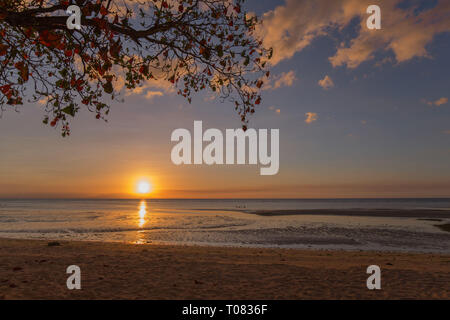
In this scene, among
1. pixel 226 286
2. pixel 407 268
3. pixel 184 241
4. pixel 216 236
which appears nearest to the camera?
pixel 226 286

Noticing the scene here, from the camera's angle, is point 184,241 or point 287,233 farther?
point 287,233

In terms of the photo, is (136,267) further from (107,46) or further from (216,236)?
(216,236)

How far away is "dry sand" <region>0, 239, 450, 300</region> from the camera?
7906mm

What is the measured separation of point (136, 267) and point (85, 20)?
841 centimetres

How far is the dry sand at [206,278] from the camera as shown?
7.91 meters

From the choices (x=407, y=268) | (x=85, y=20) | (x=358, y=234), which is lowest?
(x=358, y=234)

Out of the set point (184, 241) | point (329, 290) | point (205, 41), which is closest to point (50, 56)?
point (205, 41)

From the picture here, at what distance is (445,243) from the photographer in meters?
22.0

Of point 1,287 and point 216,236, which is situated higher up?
point 1,287

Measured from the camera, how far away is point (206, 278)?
950 centimetres

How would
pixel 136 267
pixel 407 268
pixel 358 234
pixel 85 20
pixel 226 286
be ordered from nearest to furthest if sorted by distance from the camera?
1. pixel 85 20
2. pixel 226 286
3. pixel 136 267
4. pixel 407 268
5. pixel 358 234

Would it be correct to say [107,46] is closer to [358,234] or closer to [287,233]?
[287,233]

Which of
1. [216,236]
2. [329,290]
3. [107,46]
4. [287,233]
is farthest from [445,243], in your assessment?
[107,46]

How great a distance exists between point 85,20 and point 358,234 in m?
27.2
